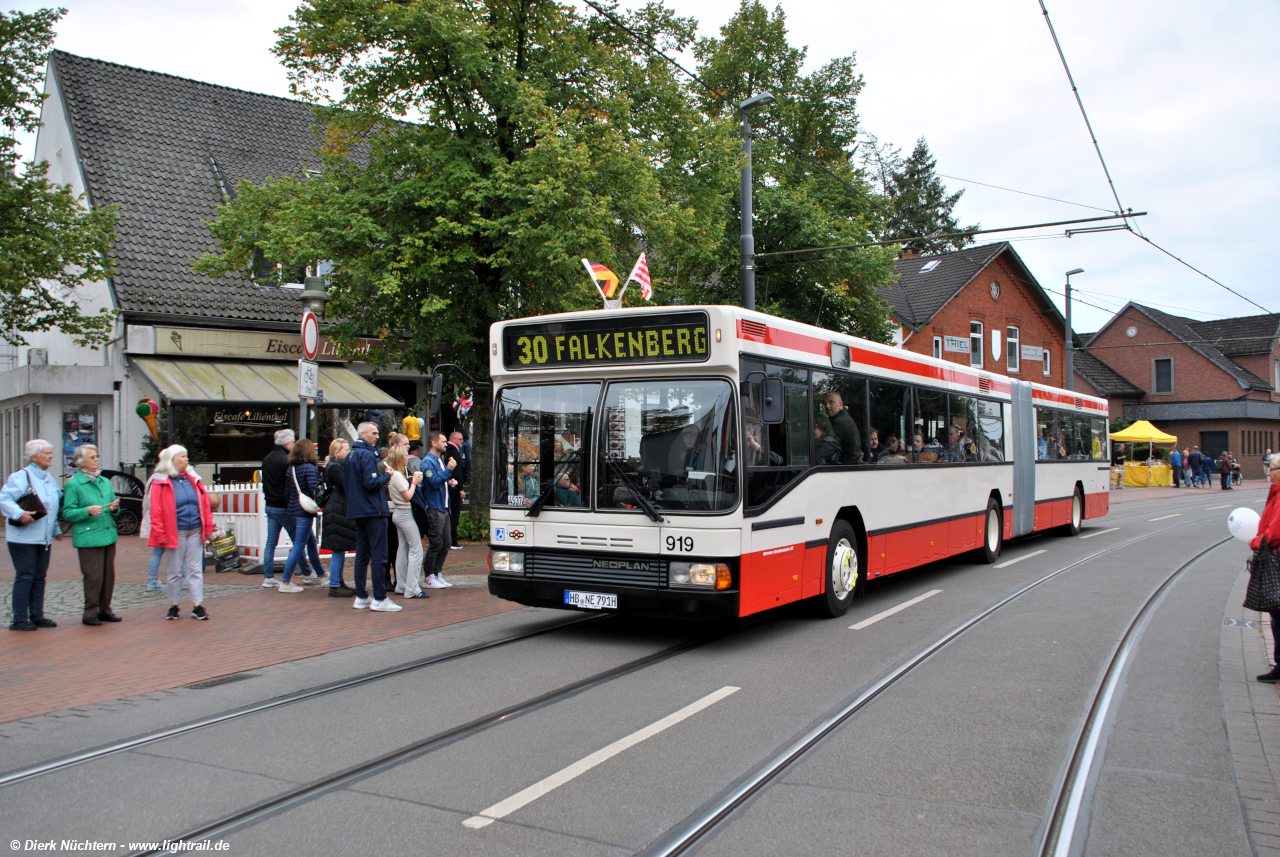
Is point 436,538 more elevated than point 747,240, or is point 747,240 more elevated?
point 747,240

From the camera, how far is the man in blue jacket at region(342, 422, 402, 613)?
966 cm

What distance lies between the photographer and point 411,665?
7184 millimetres

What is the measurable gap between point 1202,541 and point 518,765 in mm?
16540

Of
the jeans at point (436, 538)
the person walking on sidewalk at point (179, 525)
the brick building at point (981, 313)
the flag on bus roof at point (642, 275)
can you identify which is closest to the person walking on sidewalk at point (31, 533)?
the person walking on sidewalk at point (179, 525)

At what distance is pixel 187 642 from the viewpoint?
27.1 ft

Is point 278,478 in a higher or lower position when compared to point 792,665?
higher

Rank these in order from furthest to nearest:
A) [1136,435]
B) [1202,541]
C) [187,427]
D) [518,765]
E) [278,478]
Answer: [1136,435] → [187,427] → [1202,541] → [278,478] → [518,765]

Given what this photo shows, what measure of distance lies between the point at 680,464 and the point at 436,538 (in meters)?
4.90

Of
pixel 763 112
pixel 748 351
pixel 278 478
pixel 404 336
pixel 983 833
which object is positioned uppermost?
pixel 763 112

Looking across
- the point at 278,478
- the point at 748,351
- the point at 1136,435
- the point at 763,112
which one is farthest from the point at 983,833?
the point at 1136,435

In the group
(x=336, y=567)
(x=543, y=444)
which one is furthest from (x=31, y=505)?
(x=543, y=444)

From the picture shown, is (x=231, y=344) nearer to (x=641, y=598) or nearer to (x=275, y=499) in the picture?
(x=275, y=499)

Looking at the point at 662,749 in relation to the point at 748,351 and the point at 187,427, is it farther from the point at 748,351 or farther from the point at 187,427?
the point at 187,427

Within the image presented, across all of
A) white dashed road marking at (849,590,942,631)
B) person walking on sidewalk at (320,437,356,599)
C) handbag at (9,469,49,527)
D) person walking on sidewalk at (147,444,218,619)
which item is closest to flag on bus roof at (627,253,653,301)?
person walking on sidewalk at (320,437,356,599)
